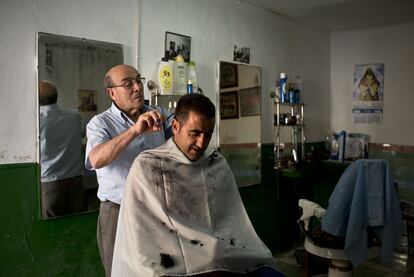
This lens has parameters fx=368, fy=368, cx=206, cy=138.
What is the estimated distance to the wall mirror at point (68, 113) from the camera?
6.42 feet

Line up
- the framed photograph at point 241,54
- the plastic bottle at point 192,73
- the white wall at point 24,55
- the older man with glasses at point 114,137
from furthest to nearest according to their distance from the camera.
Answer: the framed photograph at point 241,54 → the plastic bottle at point 192,73 → the white wall at point 24,55 → the older man with glasses at point 114,137

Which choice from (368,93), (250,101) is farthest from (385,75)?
(250,101)

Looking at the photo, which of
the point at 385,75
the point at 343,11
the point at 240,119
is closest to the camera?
the point at 240,119

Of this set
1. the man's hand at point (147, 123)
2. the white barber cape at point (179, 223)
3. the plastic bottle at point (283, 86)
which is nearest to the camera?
the white barber cape at point (179, 223)

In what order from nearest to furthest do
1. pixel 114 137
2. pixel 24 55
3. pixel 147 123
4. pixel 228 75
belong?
pixel 147 123 < pixel 114 137 < pixel 24 55 < pixel 228 75

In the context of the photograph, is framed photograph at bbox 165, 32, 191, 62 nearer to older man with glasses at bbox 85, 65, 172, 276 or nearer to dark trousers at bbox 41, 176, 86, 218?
older man with glasses at bbox 85, 65, 172, 276

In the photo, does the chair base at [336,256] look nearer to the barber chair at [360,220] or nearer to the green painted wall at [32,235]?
the barber chair at [360,220]

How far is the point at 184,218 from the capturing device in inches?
53.9

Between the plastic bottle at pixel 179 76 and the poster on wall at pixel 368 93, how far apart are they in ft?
7.76

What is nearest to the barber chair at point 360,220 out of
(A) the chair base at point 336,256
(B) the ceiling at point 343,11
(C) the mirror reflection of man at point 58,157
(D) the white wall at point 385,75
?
(A) the chair base at point 336,256

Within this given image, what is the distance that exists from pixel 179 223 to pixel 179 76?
1.41 metres

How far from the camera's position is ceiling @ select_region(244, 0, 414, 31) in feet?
10.3

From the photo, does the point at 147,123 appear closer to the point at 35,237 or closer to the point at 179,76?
the point at 35,237

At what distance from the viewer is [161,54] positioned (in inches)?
97.9
